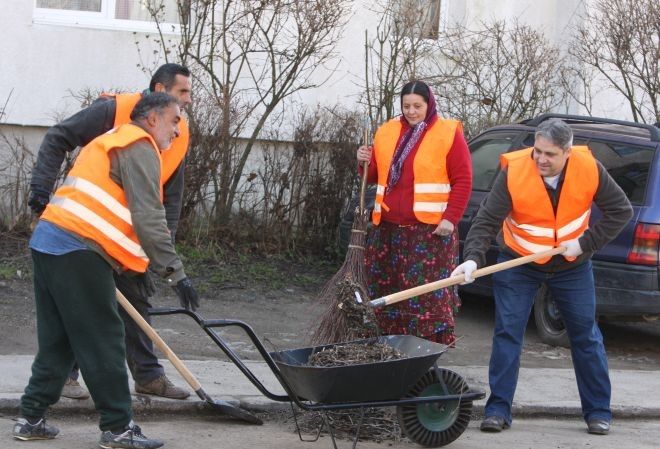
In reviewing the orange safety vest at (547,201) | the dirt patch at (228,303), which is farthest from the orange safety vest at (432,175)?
the dirt patch at (228,303)

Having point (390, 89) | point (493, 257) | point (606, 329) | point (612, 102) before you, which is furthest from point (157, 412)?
point (612, 102)

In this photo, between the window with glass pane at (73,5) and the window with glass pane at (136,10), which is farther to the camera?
the window with glass pane at (136,10)

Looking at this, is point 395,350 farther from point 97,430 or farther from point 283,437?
point 97,430

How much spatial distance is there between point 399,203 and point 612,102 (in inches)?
302

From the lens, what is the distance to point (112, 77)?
1179cm

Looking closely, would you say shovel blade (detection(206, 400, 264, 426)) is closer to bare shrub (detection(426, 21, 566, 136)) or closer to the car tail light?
the car tail light

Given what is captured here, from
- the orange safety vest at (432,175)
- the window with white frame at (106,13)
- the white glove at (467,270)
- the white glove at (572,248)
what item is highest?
the window with white frame at (106,13)

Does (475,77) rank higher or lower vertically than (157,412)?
higher

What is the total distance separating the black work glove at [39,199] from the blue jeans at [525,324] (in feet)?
8.41

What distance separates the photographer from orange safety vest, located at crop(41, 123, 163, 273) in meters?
5.03

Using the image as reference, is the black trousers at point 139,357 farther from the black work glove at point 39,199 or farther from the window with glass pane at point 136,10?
the window with glass pane at point 136,10

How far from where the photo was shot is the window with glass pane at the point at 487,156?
30.2 feet

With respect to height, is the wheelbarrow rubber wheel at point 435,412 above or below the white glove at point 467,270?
below

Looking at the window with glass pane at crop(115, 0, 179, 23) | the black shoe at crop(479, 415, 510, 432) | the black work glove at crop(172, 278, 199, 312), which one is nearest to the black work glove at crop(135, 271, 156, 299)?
the black work glove at crop(172, 278, 199, 312)
